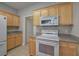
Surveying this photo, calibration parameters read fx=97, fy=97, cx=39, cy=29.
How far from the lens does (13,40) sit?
2639 mm

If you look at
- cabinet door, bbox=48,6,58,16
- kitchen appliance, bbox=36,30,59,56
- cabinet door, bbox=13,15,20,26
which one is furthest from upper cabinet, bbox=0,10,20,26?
cabinet door, bbox=48,6,58,16

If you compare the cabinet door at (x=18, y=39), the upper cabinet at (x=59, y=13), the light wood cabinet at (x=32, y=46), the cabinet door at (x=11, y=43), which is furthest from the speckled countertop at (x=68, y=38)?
the cabinet door at (x=11, y=43)

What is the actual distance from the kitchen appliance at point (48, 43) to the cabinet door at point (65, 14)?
308 millimetres

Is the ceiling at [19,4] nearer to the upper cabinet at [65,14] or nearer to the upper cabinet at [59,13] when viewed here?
the upper cabinet at [59,13]

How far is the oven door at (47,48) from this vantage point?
2273 millimetres

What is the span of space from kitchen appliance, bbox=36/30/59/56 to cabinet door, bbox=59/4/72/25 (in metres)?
0.31

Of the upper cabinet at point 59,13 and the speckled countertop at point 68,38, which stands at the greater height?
the upper cabinet at point 59,13

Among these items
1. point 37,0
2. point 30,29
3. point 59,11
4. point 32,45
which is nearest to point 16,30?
point 30,29

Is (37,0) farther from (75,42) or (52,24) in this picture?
(75,42)

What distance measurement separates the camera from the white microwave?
A: 2.25 m

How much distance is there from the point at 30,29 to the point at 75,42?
1063mm

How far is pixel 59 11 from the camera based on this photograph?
2244 millimetres

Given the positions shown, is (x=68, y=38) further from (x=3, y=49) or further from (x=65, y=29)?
(x=3, y=49)

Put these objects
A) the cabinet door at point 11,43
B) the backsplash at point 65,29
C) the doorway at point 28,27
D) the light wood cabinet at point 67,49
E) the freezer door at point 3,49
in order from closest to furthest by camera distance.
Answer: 1. the light wood cabinet at point 67,49
2. the backsplash at point 65,29
3. the doorway at point 28,27
4. the freezer door at point 3,49
5. the cabinet door at point 11,43
